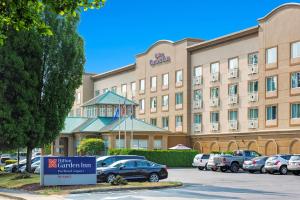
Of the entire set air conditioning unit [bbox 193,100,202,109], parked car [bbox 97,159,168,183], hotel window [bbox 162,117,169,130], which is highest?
air conditioning unit [bbox 193,100,202,109]

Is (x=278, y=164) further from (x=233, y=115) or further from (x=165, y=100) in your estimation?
(x=165, y=100)

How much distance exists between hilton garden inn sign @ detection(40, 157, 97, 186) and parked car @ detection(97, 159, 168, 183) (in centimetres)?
143

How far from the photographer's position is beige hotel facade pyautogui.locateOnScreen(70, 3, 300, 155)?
54.9 meters

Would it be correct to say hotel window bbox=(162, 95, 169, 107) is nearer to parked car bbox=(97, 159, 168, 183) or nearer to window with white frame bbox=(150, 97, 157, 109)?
window with white frame bbox=(150, 97, 157, 109)

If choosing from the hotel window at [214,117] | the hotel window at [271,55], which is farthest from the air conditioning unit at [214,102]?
the hotel window at [271,55]

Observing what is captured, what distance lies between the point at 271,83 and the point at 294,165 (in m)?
17.7

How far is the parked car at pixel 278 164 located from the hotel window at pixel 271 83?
48.7 feet

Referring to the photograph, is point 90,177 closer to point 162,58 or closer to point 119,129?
point 119,129

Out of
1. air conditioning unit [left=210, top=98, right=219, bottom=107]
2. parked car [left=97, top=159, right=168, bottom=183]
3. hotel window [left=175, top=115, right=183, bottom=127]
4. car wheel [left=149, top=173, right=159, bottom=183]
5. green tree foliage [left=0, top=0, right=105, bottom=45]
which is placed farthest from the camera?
hotel window [left=175, top=115, right=183, bottom=127]

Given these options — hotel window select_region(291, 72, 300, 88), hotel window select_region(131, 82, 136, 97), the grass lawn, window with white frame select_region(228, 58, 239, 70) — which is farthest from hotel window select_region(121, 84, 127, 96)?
the grass lawn

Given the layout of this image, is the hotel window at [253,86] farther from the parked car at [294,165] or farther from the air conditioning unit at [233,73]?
the parked car at [294,165]

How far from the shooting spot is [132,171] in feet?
100

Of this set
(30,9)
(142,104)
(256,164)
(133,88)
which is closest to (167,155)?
(256,164)

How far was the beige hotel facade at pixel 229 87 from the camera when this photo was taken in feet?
180
